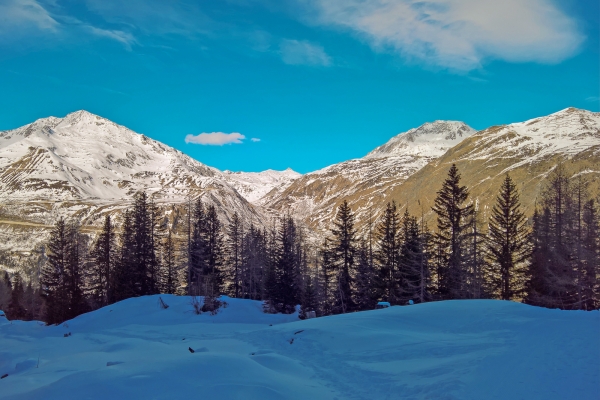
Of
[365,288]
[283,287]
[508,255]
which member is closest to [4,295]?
[283,287]

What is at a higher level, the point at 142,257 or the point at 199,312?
the point at 142,257

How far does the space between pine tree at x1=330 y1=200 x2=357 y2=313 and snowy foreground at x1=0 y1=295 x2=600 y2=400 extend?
16225mm

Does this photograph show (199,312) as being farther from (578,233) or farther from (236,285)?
(578,233)

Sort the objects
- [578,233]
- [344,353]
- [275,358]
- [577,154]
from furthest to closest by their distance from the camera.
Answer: [577,154]
[578,233]
[344,353]
[275,358]

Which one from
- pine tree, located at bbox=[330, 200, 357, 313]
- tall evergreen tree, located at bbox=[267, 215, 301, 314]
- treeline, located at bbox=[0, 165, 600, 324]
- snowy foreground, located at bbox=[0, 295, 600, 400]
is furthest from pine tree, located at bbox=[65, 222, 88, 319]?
pine tree, located at bbox=[330, 200, 357, 313]

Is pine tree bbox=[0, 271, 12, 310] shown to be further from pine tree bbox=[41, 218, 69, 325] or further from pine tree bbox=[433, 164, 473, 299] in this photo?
pine tree bbox=[433, 164, 473, 299]

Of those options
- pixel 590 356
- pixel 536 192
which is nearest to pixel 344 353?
pixel 590 356

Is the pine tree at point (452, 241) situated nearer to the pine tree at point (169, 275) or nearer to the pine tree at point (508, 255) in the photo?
the pine tree at point (508, 255)

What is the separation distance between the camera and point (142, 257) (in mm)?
39719

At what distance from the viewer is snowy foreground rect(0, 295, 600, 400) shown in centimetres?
787

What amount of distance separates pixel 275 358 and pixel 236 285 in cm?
3652

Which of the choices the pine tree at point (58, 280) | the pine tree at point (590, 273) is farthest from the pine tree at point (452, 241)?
the pine tree at point (58, 280)

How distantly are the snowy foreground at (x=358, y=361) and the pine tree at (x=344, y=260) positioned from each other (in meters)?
16.2

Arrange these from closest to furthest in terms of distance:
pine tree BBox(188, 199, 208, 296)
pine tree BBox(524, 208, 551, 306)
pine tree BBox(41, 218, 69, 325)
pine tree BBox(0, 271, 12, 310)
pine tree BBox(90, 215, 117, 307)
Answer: pine tree BBox(524, 208, 551, 306) → pine tree BBox(41, 218, 69, 325) → pine tree BBox(90, 215, 117, 307) → pine tree BBox(188, 199, 208, 296) → pine tree BBox(0, 271, 12, 310)
